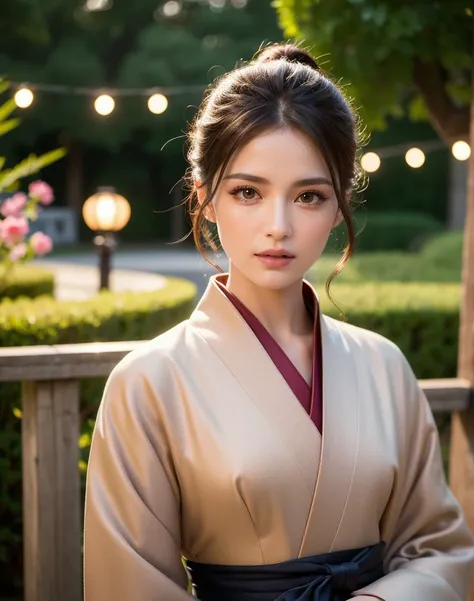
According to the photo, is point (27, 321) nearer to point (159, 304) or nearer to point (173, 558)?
point (159, 304)

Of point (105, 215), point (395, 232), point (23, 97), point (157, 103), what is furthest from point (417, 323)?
point (395, 232)

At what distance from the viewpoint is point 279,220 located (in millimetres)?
1725

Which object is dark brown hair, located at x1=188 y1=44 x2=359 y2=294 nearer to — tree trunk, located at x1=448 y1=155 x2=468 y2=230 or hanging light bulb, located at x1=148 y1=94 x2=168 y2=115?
hanging light bulb, located at x1=148 y1=94 x2=168 y2=115

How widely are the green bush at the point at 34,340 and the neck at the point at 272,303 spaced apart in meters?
1.49

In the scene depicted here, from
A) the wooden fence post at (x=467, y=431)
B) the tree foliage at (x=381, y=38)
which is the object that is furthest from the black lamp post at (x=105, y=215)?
→ the wooden fence post at (x=467, y=431)

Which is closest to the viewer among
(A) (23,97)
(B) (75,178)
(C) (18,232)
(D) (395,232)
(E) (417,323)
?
(A) (23,97)

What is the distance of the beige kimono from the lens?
1705 millimetres

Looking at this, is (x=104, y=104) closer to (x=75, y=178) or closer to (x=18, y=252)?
(x=18, y=252)

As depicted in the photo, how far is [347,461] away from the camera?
177 centimetres

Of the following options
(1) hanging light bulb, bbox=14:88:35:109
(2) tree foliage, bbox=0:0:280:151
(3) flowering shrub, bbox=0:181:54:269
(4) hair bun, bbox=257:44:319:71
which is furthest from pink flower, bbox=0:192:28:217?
(2) tree foliage, bbox=0:0:280:151

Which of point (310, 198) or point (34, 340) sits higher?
point (310, 198)

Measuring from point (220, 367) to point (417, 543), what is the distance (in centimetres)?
56

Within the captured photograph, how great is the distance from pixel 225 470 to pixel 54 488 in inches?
35.4

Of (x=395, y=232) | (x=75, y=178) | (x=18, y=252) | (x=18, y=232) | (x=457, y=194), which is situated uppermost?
(x=75, y=178)
